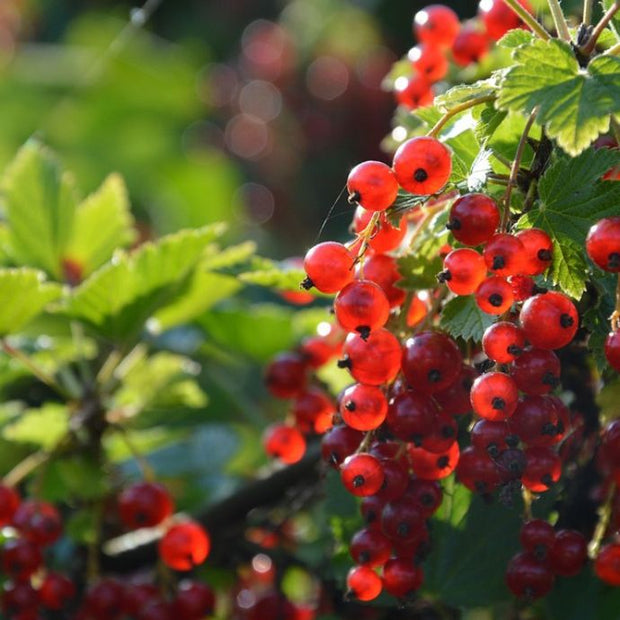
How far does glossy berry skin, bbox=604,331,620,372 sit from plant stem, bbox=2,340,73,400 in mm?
964

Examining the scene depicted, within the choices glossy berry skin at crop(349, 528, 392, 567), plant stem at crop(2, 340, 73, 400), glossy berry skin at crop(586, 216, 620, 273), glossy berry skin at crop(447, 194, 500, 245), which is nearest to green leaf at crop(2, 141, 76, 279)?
plant stem at crop(2, 340, 73, 400)

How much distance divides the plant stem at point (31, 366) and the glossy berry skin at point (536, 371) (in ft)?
2.88

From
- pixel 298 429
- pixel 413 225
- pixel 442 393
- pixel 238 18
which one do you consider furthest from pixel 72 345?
pixel 238 18

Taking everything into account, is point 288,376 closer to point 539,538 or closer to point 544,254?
point 539,538

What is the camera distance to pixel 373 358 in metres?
1.14

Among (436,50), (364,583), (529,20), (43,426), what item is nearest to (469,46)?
(436,50)

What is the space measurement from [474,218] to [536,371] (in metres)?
0.16

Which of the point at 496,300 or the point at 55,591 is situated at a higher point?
the point at 496,300

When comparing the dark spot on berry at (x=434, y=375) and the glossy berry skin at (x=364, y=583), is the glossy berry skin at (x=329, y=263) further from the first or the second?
the glossy berry skin at (x=364, y=583)

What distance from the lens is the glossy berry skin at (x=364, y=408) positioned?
44.9 inches

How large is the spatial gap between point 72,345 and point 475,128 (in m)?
0.99

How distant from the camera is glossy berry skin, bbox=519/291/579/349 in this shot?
1.05 m

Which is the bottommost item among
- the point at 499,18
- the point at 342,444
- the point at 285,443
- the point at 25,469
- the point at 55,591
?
the point at 55,591

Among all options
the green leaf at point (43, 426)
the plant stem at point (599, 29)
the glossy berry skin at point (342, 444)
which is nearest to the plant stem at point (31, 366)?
the green leaf at point (43, 426)
